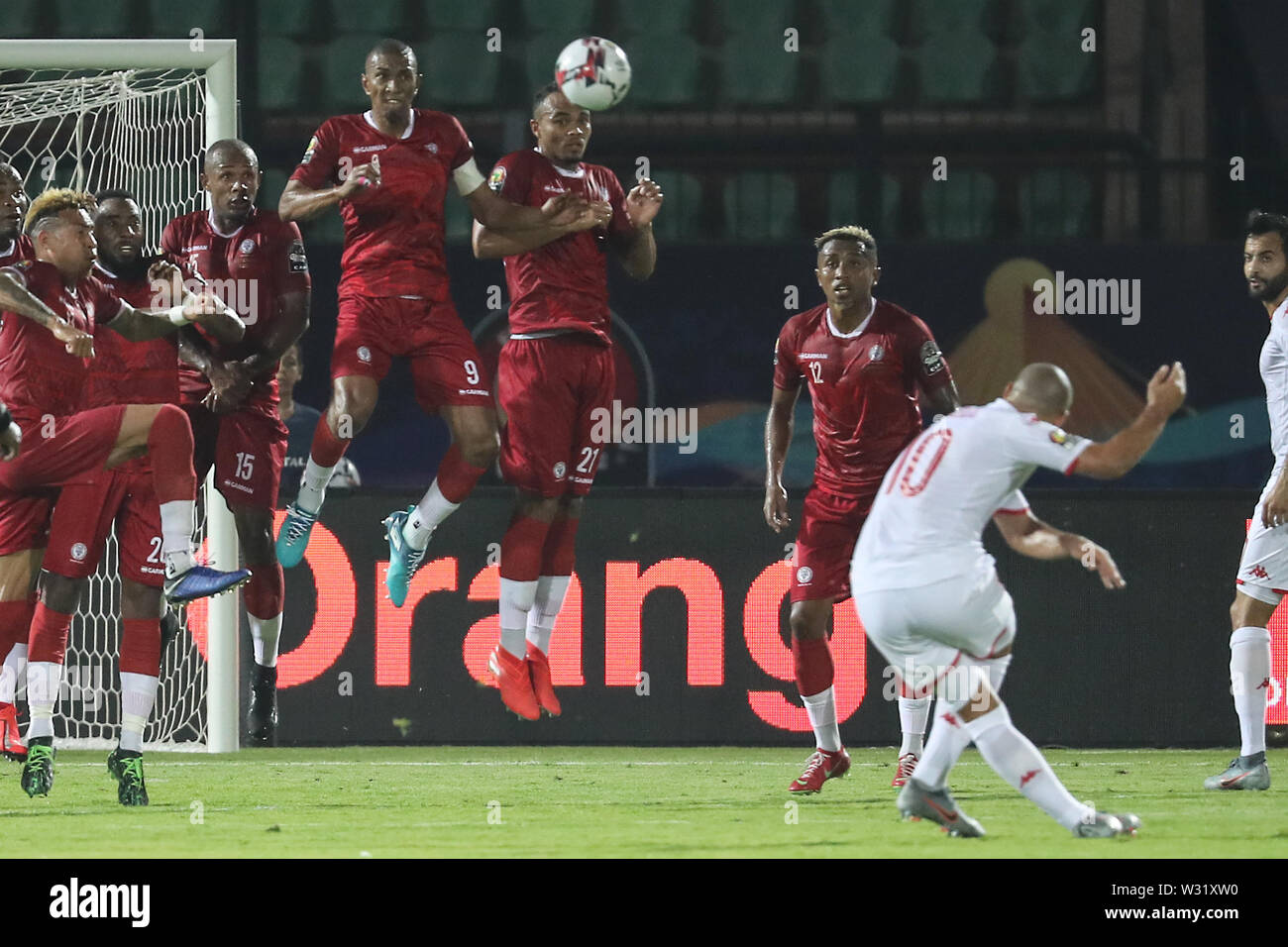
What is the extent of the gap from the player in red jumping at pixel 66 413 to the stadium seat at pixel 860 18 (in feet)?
29.1

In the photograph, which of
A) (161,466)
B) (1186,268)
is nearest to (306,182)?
(161,466)

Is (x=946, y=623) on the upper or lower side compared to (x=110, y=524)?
lower

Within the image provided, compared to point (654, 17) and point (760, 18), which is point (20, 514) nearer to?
point (654, 17)

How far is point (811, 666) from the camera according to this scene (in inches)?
329

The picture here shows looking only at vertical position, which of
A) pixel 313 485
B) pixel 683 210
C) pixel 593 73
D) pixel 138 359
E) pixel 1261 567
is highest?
pixel 683 210

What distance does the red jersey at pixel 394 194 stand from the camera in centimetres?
832

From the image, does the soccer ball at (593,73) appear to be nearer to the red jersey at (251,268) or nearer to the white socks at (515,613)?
the red jersey at (251,268)

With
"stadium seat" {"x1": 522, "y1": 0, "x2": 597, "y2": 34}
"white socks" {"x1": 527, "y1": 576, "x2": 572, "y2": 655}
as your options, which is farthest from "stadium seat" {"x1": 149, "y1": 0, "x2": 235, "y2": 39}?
"white socks" {"x1": 527, "y1": 576, "x2": 572, "y2": 655}

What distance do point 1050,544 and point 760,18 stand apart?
10366mm

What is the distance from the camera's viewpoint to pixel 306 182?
8242 millimetres

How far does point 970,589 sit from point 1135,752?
13.6ft

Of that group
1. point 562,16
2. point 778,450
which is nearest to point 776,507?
point 778,450

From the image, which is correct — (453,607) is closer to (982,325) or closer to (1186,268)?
(982,325)

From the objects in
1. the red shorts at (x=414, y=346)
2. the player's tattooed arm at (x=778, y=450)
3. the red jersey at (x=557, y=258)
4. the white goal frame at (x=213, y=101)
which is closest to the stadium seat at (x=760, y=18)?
the white goal frame at (x=213, y=101)
